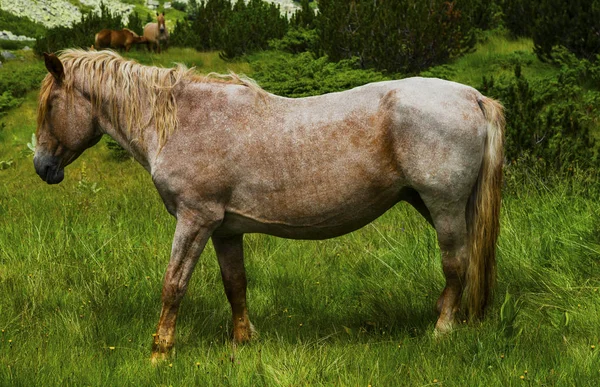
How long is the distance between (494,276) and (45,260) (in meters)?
3.25

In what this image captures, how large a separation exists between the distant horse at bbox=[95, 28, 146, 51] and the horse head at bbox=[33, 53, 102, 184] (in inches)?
567

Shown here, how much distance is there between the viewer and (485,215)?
4.06 m

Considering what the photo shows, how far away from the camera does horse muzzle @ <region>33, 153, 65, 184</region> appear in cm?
420

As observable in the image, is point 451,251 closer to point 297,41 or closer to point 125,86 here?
point 125,86

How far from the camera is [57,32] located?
18719 millimetres

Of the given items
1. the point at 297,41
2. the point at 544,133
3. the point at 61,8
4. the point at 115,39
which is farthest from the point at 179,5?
the point at 544,133

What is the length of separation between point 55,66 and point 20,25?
27211 millimetres

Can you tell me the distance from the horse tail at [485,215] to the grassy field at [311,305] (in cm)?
19

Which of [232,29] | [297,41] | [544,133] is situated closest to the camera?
[544,133]

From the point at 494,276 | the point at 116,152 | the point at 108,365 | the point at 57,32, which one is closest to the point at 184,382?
the point at 108,365

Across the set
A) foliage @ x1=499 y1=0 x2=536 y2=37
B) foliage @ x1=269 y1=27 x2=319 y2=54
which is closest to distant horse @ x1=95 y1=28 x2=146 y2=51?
foliage @ x1=269 y1=27 x2=319 y2=54

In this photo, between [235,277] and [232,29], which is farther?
[232,29]

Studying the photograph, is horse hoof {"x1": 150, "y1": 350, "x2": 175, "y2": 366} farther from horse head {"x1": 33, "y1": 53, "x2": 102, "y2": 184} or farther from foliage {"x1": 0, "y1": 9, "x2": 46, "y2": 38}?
foliage {"x1": 0, "y1": 9, "x2": 46, "y2": 38}

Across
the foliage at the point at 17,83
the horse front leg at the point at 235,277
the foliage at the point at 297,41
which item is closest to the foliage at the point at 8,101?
the foliage at the point at 17,83
